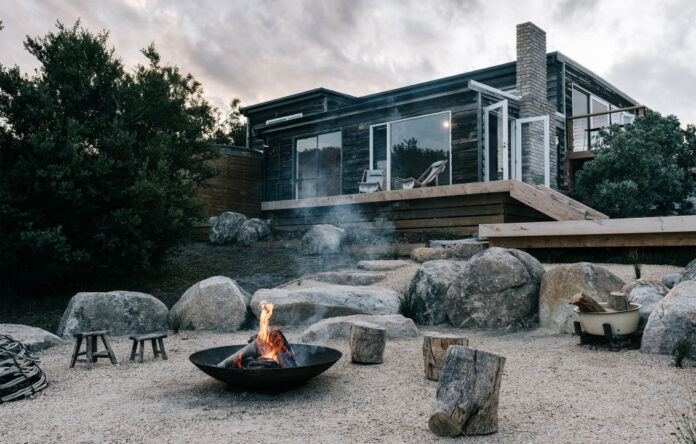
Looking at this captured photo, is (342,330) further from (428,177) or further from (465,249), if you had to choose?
(428,177)

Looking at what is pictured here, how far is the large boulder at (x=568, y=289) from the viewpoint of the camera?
16.6 ft

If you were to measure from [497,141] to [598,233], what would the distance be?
209 inches

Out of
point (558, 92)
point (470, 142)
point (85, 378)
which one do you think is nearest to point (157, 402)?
point (85, 378)

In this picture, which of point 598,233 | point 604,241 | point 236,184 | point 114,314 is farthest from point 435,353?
point 236,184

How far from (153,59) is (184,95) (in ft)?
2.55

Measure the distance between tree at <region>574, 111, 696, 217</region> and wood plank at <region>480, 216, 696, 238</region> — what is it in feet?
9.38

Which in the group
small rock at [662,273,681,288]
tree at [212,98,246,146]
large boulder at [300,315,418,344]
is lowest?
large boulder at [300,315,418,344]

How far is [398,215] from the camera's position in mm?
10328

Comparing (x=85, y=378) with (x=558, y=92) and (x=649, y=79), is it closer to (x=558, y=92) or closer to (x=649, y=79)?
(x=558, y=92)

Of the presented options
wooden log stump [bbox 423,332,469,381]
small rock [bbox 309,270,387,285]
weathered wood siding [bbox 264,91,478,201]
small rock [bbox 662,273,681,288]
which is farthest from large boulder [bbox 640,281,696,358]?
weathered wood siding [bbox 264,91,478,201]

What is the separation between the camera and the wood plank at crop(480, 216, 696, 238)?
6749 millimetres

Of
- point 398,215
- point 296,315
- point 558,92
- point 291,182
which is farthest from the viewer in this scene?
point 291,182

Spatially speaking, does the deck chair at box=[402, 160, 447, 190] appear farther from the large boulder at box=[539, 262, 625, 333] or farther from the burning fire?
the burning fire

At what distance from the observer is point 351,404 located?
3.19 m
